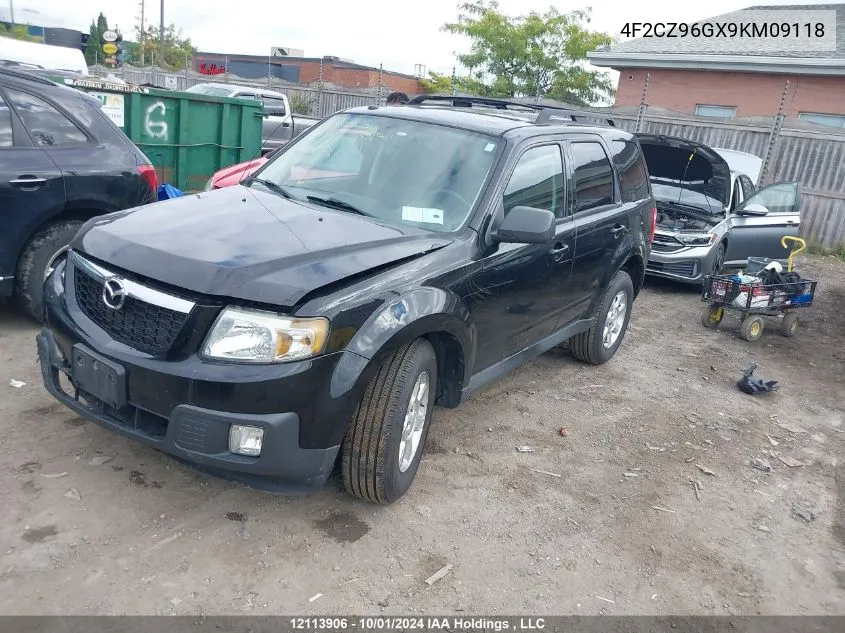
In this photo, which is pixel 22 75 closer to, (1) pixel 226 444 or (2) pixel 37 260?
(2) pixel 37 260

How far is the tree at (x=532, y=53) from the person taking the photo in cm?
2650

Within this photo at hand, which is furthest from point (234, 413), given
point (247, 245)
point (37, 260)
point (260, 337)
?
point (37, 260)

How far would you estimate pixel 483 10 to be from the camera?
87.9 feet

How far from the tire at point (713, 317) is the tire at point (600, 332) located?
2001 mm

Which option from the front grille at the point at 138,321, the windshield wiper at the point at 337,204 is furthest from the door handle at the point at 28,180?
the windshield wiper at the point at 337,204

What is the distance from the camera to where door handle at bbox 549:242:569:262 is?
15.1ft

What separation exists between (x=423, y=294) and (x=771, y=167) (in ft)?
42.7

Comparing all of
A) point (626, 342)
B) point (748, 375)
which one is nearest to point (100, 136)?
point (626, 342)

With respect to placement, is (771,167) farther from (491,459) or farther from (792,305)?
(491,459)

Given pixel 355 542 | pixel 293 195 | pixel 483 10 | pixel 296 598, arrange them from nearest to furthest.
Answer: pixel 296 598
pixel 355 542
pixel 293 195
pixel 483 10

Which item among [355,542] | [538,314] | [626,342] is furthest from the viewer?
[626,342]

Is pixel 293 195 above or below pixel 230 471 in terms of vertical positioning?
above

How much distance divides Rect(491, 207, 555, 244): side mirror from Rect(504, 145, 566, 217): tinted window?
0.85 ft

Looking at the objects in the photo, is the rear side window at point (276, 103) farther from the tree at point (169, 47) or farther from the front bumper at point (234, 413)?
the tree at point (169, 47)
